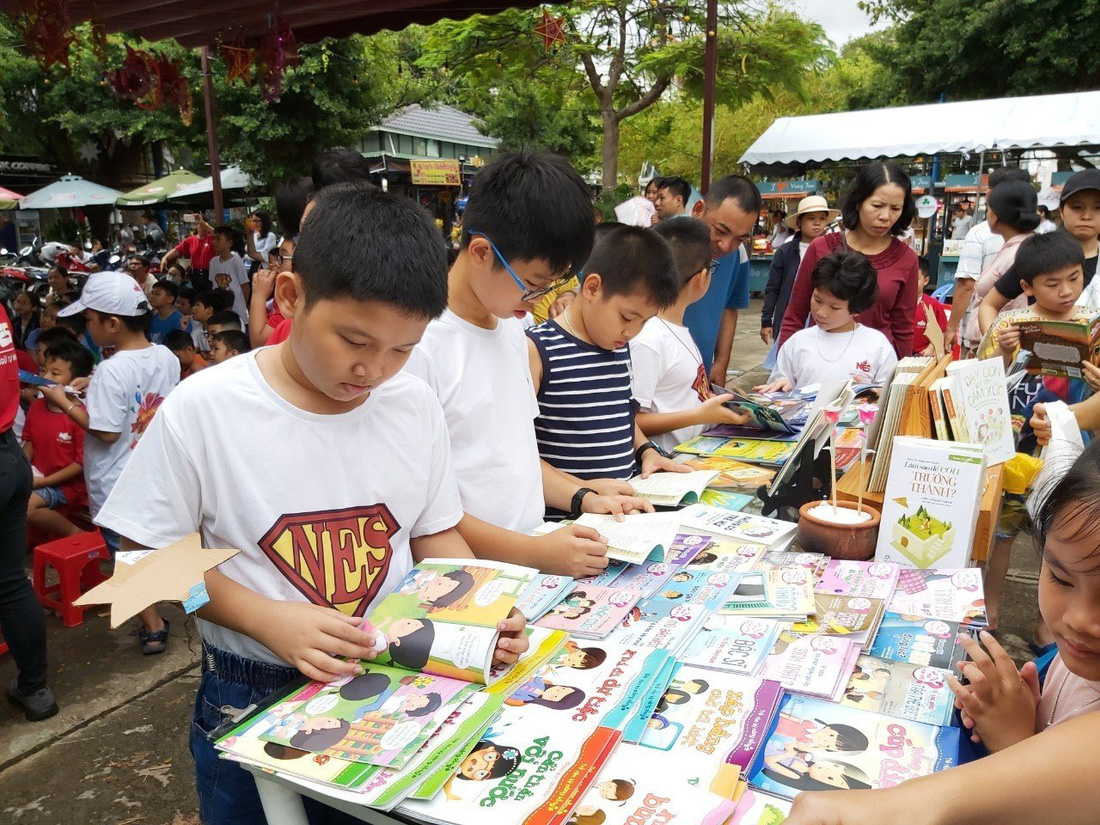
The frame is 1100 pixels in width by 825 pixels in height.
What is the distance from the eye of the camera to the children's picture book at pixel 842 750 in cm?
94

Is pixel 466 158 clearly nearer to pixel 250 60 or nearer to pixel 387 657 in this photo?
pixel 250 60

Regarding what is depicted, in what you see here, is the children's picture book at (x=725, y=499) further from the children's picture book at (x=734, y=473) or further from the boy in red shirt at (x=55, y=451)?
the boy in red shirt at (x=55, y=451)

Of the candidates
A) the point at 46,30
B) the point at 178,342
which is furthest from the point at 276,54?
the point at 178,342

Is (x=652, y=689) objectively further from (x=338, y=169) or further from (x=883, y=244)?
(x=883, y=244)

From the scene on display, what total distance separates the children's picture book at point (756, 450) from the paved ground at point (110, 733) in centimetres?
123

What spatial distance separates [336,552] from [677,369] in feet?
5.22

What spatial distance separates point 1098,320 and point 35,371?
4553mm

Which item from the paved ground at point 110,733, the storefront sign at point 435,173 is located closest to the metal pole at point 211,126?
the paved ground at point 110,733

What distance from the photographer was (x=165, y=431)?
1.10m

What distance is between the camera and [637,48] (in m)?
9.28

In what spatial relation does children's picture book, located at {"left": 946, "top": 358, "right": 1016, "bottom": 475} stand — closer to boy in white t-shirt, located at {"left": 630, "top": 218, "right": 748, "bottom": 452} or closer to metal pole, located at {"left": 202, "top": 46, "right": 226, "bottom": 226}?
boy in white t-shirt, located at {"left": 630, "top": 218, "right": 748, "bottom": 452}

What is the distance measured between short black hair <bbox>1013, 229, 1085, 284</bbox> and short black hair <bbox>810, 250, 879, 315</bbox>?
52cm

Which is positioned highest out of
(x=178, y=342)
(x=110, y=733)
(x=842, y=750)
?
(x=178, y=342)

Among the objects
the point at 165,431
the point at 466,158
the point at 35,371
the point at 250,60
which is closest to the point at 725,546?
the point at 165,431
